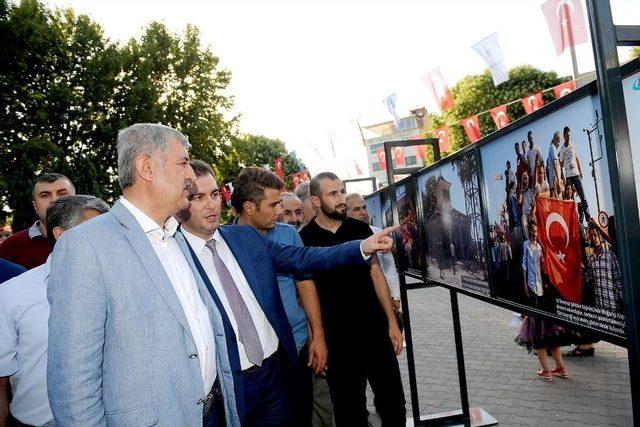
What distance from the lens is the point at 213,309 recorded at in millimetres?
2068

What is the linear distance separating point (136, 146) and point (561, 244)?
72.9 inches

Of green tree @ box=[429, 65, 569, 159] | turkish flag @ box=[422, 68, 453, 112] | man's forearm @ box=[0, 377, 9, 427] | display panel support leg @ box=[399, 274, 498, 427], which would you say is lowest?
display panel support leg @ box=[399, 274, 498, 427]

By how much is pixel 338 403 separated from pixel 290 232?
1388 millimetres

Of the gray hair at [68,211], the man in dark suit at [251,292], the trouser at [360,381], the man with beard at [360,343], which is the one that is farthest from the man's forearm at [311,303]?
the gray hair at [68,211]

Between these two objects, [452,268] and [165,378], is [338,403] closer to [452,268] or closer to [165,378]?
→ [452,268]

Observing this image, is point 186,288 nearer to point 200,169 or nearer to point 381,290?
point 200,169

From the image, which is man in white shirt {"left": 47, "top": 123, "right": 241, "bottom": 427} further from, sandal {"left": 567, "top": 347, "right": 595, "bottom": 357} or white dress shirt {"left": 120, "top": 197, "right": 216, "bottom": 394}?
sandal {"left": 567, "top": 347, "right": 595, "bottom": 357}

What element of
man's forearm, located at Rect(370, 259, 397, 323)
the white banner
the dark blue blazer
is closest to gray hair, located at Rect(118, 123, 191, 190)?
the dark blue blazer

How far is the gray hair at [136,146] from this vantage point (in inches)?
73.5

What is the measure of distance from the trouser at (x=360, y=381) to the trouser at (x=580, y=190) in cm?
211

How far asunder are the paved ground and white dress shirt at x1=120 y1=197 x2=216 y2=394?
11.6ft

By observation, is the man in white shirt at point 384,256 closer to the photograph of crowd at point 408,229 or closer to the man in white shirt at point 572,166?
the photograph of crowd at point 408,229

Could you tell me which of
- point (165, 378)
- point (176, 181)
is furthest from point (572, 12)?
point (165, 378)

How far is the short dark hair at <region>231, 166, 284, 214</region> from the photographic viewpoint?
3168 mm
